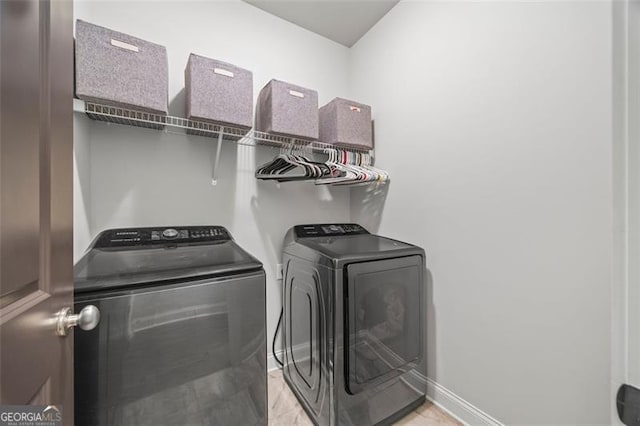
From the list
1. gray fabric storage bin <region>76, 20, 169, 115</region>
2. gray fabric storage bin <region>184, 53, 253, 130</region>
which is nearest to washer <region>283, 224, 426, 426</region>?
gray fabric storage bin <region>184, 53, 253, 130</region>

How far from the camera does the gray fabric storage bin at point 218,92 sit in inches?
51.6

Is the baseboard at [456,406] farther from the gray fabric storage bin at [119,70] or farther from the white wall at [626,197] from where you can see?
the gray fabric storage bin at [119,70]

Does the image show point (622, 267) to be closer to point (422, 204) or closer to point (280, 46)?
point (422, 204)

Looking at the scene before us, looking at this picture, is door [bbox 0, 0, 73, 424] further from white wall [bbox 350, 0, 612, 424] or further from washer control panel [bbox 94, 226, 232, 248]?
white wall [bbox 350, 0, 612, 424]

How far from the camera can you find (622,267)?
916mm

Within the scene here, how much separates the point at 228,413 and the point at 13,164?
1.03 m

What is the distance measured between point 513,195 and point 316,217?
53.3 inches

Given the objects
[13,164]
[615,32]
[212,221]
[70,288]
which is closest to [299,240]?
[212,221]

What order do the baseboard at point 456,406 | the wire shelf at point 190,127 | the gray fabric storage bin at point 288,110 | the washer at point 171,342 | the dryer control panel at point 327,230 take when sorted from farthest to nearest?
the dryer control panel at point 327,230, the gray fabric storage bin at point 288,110, the baseboard at point 456,406, the wire shelf at point 190,127, the washer at point 171,342

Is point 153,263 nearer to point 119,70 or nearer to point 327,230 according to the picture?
point 119,70

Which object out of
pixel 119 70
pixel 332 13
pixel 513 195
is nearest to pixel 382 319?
pixel 513 195

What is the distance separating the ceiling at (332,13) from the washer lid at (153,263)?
1.83m

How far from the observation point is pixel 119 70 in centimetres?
113

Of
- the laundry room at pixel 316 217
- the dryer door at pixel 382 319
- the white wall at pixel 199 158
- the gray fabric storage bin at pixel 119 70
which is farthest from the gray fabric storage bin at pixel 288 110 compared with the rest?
the dryer door at pixel 382 319
